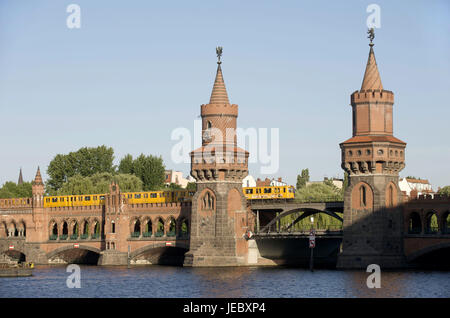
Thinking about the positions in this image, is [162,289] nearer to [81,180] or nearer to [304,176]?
[81,180]

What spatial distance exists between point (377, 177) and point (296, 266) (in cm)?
2008

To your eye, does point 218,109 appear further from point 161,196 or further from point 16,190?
point 16,190

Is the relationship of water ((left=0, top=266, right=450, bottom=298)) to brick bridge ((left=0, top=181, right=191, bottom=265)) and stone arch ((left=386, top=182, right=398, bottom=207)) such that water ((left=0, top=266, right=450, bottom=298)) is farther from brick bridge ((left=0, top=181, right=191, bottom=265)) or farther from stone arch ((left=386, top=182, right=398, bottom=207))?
brick bridge ((left=0, top=181, right=191, bottom=265))

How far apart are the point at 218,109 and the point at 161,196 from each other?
1945 centimetres

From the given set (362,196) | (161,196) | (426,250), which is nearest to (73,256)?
(161,196)

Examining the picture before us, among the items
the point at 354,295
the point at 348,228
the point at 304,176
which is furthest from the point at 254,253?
the point at 304,176

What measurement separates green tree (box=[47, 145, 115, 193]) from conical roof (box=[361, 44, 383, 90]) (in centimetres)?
6749

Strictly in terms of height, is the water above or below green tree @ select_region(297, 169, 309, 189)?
below

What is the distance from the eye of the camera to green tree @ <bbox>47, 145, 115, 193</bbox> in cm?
16812

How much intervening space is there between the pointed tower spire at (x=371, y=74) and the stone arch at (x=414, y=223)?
15152 millimetres

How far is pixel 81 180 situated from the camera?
156m

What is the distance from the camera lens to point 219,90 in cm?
12081

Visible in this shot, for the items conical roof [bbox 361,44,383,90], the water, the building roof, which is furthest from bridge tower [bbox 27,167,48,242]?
conical roof [bbox 361,44,383,90]
